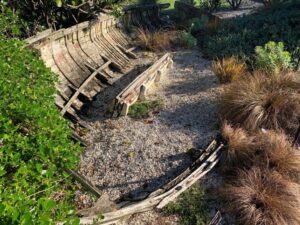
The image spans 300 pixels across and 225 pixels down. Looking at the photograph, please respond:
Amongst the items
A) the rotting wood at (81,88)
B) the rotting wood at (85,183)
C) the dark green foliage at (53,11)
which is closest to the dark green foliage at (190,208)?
the rotting wood at (85,183)

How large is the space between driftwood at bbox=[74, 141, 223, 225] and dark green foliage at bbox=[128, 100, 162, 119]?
2.23 meters

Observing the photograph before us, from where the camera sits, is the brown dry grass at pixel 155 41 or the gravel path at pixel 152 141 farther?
the brown dry grass at pixel 155 41

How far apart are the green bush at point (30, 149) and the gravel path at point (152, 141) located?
1.18m

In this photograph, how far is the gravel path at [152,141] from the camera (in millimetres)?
6602

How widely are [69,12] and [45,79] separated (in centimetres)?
616

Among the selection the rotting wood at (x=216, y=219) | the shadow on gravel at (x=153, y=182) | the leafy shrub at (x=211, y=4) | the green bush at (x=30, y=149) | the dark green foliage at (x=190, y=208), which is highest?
the green bush at (x=30, y=149)

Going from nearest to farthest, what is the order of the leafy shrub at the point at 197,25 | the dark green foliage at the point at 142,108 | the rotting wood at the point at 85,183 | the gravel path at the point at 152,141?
1. the rotting wood at the point at 85,183
2. the gravel path at the point at 152,141
3. the dark green foliage at the point at 142,108
4. the leafy shrub at the point at 197,25

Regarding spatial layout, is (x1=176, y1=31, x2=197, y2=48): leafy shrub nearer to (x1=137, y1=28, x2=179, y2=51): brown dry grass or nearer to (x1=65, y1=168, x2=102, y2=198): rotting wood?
(x1=137, y1=28, x2=179, y2=51): brown dry grass

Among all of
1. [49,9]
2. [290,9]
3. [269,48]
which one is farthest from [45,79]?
[290,9]

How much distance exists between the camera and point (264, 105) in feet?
25.5

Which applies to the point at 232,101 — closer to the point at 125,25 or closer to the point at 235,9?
the point at 125,25

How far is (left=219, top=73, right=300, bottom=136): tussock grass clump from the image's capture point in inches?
297

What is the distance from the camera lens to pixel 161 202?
19.1ft

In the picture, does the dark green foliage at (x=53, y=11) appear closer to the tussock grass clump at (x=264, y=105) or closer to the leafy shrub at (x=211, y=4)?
the tussock grass clump at (x=264, y=105)
